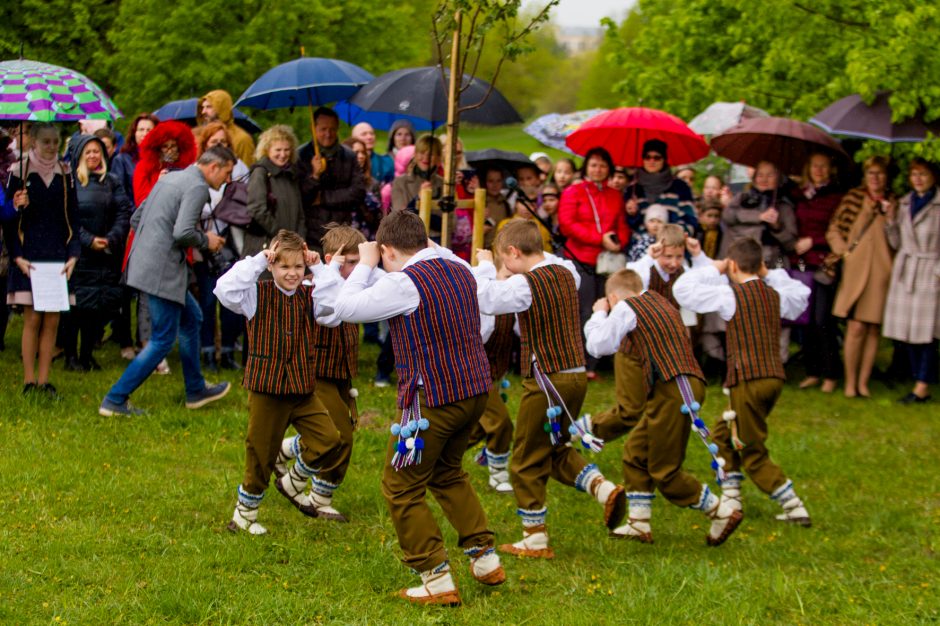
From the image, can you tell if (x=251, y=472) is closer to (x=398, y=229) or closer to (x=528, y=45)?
(x=398, y=229)

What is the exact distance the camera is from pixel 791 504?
8.08 m

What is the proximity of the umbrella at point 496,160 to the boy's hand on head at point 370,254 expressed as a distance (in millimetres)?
6271

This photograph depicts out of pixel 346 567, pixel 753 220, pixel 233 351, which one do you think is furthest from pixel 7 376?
pixel 753 220

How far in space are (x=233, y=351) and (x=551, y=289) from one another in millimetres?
5374

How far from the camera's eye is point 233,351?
11609 millimetres

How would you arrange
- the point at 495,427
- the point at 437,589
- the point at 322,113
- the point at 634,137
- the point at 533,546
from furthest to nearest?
the point at 634,137
the point at 322,113
the point at 495,427
the point at 533,546
the point at 437,589

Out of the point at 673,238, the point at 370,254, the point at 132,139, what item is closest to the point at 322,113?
the point at 132,139

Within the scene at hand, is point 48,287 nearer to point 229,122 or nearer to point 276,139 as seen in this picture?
point 276,139

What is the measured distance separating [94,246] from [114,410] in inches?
83.8

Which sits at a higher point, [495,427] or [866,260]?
[866,260]

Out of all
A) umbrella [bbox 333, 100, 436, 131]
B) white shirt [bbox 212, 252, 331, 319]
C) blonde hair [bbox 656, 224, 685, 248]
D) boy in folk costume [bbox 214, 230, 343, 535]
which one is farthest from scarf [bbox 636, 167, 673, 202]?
white shirt [bbox 212, 252, 331, 319]

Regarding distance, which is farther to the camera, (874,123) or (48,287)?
(874,123)

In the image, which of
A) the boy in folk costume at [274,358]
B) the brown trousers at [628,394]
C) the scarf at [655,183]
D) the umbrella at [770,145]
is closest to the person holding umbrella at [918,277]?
the umbrella at [770,145]

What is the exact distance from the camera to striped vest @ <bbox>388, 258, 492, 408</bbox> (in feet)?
19.2
